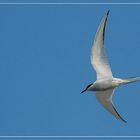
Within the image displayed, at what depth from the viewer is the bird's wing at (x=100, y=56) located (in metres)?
11.1

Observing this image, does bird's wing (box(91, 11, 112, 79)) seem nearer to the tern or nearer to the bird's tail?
the tern

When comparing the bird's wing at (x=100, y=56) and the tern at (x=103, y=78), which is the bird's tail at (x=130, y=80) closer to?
the tern at (x=103, y=78)

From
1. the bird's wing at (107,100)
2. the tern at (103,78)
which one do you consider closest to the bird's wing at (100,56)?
the tern at (103,78)

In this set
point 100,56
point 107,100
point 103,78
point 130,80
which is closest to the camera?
point 130,80

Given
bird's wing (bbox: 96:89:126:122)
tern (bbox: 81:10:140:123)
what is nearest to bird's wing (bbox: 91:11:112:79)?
tern (bbox: 81:10:140:123)

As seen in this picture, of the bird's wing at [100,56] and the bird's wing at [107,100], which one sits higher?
the bird's wing at [100,56]

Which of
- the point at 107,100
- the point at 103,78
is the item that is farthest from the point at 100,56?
the point at 107,100

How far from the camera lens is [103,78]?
38.5 ft

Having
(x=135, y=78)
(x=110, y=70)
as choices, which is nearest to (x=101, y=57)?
(x=110, y=70)

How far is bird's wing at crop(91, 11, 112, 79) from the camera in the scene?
11.1 meters

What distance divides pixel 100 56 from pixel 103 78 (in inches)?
17.5

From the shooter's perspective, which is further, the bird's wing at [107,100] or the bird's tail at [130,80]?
the bird's wing at [107,100]

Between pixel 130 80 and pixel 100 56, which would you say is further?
pixel 100 56

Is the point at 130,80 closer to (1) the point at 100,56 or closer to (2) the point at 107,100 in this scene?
(1) the point at 100,56
